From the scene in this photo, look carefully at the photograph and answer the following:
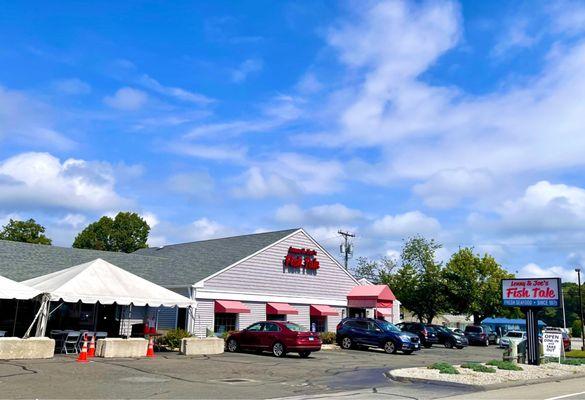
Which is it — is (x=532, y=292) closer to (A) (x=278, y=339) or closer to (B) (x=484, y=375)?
(B) (x=484, y=375)

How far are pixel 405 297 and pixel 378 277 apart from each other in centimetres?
635

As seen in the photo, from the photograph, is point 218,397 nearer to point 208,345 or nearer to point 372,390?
→ point 372,390

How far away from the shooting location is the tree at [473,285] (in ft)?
186

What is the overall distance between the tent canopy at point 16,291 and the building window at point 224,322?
11.3m

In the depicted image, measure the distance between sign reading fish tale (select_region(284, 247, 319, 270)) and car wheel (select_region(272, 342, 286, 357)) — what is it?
1053cm

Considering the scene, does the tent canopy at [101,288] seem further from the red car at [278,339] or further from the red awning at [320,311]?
the red awning at [320,311]

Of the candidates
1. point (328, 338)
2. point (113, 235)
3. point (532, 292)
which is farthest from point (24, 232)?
point (532, 292)

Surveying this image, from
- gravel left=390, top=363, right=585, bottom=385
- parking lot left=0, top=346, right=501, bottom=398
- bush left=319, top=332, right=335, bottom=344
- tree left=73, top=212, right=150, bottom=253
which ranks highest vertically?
tree left=73, top=212, right=150, bottom=253

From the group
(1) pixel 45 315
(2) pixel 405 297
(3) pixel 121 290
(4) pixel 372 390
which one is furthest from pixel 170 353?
(2) pixel 405 297

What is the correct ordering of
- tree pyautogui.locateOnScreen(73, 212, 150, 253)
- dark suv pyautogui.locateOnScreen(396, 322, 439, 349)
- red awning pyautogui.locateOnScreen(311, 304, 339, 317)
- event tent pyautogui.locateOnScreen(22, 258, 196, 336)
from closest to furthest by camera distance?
event tent pyautogui.locateOnScreen(22, 258, 196, 336)
red awning pyautogui.locateOnScreen(311, 304, 339, 317)
dark suv pyautogui.locateOnScreen(396, 322, 439, 349)
tree pyautogui.locateOnScreen(73, 212, 150, 253)

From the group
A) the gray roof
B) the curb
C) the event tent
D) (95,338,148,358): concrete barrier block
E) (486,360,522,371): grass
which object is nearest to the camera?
the curb

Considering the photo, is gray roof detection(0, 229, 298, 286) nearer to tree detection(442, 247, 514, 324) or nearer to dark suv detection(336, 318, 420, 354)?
dark suv detection(336, 318, 420, 354)

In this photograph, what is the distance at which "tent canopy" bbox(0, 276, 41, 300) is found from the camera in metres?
20.4

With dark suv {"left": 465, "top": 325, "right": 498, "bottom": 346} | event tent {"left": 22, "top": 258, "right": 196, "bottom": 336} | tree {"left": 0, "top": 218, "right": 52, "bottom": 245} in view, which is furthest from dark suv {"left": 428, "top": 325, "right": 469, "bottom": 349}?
tree {"left": 0, "top": 218, "right": 52, "bottom": 245}
